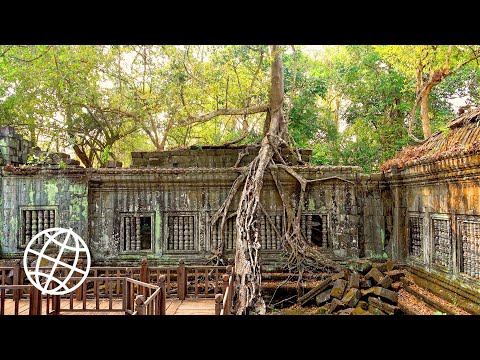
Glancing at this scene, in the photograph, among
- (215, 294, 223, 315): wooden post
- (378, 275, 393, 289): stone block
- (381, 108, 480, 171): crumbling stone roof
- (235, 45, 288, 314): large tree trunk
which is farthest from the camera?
(378, 275, 393, 289): stone block

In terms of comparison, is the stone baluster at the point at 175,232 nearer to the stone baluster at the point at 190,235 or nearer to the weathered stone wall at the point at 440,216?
the stone baluster at the point at 190,235

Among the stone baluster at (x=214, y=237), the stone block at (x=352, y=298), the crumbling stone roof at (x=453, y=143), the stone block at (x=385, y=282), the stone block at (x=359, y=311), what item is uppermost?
the crumbling stone roof at (x=453, y=143)

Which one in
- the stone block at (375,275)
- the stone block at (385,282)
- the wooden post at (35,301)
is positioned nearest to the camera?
the wooden post at (35,301)

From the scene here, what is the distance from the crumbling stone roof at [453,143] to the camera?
591 centimetres

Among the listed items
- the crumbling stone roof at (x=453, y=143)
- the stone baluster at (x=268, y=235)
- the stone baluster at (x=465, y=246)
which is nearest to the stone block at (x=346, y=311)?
the stone baluster at (x=465, y=246)

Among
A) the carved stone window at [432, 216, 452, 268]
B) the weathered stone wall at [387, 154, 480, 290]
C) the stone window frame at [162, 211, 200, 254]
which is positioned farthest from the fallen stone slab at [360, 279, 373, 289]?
the stone window frame at [162, 211, 200, 254]

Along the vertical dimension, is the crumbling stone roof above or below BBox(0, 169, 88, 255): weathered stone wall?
above

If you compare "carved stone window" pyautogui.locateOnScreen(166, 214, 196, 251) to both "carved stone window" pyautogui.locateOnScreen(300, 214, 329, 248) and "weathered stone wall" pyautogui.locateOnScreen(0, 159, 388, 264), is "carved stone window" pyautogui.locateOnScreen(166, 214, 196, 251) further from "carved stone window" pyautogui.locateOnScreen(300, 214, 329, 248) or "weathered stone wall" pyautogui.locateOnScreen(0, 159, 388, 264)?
"carved stone window" pyautogui.locateOnScreen(300, 214, 329, 248)

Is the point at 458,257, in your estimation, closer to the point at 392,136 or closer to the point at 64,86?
the point at 392,136

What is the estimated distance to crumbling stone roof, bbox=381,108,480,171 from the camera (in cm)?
591

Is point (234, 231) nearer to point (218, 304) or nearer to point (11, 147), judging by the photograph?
point (218, 304)

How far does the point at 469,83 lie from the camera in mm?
12445

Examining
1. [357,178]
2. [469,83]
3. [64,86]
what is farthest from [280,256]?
[469,83]

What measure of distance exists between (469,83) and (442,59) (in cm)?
498
